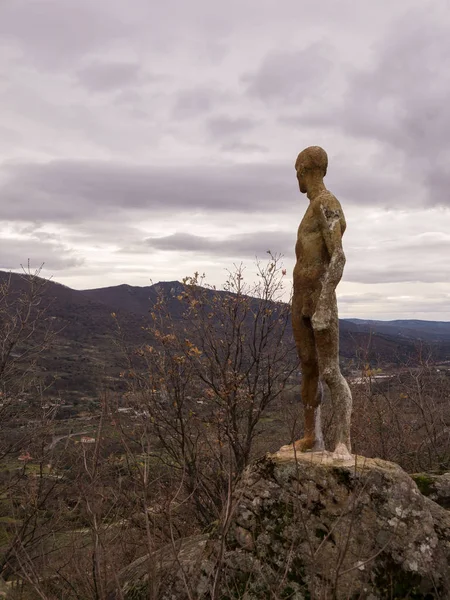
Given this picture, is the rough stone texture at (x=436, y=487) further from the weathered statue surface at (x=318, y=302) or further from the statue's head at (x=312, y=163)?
the statue's head at (x=312, y=163)

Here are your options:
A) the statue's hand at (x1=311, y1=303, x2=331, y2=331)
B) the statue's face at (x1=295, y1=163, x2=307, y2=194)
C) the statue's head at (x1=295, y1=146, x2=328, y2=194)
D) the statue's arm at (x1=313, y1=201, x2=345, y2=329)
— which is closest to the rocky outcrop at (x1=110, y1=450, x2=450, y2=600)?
the statue's hand at (x1=311, y1=303, x2=331, y2=331)

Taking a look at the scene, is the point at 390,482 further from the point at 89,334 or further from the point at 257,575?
the point at 89,334

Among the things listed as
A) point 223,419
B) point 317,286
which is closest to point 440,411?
point 223,419

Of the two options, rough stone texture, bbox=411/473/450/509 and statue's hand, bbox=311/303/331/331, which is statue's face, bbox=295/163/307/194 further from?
rough stone texture, bbox=411/473/450/509

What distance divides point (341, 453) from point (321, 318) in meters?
1.37

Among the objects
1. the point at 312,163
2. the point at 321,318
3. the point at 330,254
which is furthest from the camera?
the point at 312,163

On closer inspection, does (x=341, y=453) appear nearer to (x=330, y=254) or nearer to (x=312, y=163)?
(x=330, y=254)

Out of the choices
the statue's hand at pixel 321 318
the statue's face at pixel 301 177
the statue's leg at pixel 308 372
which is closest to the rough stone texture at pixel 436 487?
the statue's leg at pixel 308 372

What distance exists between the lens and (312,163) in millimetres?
5742

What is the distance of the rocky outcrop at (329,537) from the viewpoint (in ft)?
13.6

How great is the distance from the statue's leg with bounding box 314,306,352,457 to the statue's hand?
0.06 m

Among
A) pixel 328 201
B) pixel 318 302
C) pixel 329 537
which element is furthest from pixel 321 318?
pixel 329 537

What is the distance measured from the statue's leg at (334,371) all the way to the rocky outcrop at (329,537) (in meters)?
0.48

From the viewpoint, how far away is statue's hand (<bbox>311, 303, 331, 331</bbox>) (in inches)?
→ 200
